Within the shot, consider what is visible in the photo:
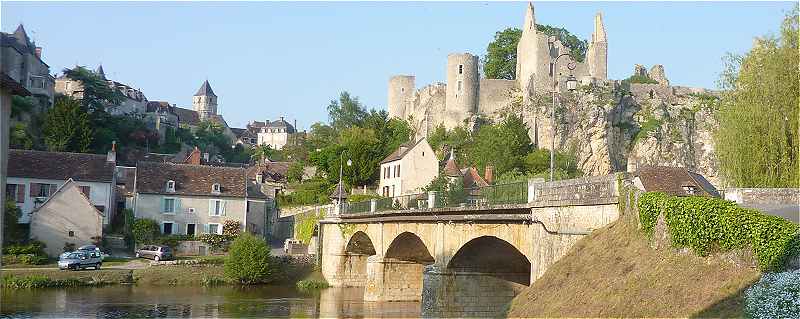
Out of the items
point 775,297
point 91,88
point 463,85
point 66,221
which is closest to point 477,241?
point 775,297

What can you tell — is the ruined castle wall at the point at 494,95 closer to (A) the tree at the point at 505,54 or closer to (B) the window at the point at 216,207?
(A) the tree at the point at 505,54

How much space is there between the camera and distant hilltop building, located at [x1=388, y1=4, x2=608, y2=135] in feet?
306

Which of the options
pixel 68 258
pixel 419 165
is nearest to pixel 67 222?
pixel 68 258

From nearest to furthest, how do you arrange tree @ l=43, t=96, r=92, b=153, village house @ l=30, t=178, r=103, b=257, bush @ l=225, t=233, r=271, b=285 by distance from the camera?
bush @ l=225, t=233, r=271, b=285 < village house @ l=30, t=178, r=103, b=257 < tree @ l=43, t=96, r=92, b=153

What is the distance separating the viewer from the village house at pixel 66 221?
52812mm

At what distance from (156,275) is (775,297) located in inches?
1620

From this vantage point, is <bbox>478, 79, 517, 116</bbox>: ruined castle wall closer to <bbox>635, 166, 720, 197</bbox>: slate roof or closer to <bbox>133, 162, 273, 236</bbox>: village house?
<bbox>133, 162, 273, 236</bbox>: village house

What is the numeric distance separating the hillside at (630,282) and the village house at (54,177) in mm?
43761

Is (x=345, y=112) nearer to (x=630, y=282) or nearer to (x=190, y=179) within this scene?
(x=190, y=179)

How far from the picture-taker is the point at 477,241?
96.1 ft

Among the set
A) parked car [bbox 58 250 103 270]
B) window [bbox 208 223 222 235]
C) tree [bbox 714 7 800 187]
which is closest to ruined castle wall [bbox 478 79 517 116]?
window [bbox 208 223 222 235]

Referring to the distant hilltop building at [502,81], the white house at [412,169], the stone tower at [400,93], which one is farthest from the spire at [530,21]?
the white house at [412,169]

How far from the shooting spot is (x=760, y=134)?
30672 millimetres

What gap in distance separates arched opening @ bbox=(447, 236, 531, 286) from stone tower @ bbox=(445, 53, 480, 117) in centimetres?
6485
